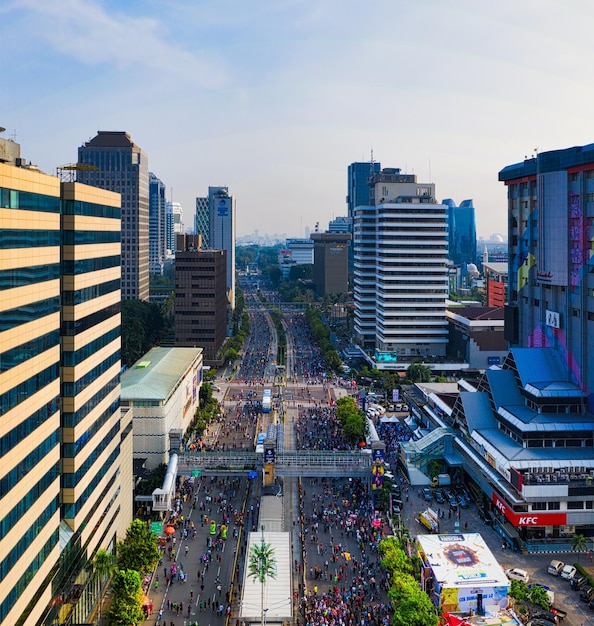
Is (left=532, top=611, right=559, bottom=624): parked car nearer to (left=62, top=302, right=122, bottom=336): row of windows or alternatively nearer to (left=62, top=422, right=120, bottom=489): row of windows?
(left=62, top=422, right=120, bottom=489): row of windows

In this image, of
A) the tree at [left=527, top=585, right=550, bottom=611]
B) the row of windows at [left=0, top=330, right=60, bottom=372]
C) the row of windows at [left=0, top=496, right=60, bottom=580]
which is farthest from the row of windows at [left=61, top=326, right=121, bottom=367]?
the tree at [left=527, top=585, right=550, bottom=611]

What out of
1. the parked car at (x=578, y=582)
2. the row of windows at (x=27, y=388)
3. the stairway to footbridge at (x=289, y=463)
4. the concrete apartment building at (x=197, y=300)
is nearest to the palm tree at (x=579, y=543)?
the parked car at (x=578, y=582)

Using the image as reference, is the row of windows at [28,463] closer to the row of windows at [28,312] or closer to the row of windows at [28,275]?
the row of windows at [28,312]

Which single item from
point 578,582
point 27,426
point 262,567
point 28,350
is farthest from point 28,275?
point 578,582

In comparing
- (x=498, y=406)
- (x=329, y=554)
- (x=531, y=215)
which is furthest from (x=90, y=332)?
(x=531, y=215)

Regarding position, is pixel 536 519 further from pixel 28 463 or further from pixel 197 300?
pixel 197 300
